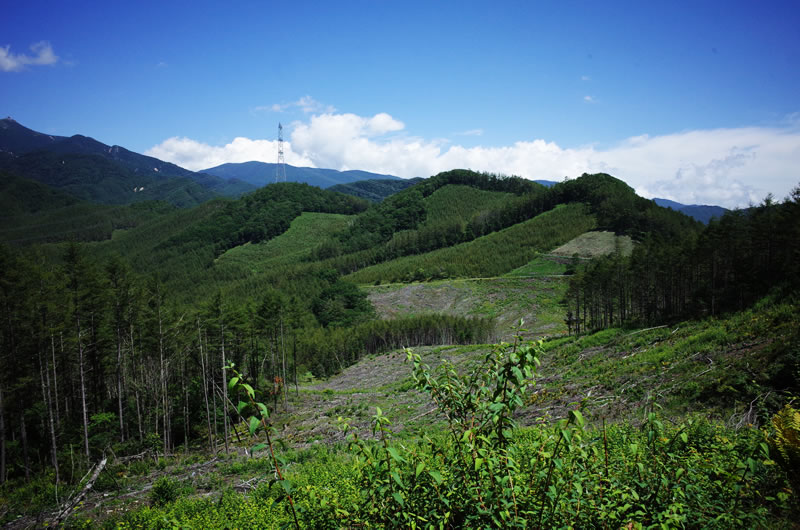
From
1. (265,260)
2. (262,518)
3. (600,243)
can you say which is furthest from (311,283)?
(262,518)

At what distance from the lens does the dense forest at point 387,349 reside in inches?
110

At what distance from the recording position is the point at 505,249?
107938mm

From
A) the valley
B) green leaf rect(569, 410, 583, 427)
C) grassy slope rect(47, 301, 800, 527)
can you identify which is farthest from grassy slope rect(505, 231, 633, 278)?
green leaf rect(569, 410, 583, 427)

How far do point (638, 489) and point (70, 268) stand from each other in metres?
27.7

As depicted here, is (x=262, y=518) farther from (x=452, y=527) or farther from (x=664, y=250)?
(x=664, y=250)

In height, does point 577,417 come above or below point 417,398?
above

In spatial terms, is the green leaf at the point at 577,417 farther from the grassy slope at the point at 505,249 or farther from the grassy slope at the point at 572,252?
the grassy slope at the point at 505,249

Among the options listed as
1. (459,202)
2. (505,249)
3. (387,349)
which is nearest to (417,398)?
(387,349)

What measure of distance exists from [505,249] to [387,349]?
57114 millimetres

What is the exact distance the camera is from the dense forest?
9.18ft

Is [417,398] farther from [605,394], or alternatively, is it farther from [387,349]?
[387,349]

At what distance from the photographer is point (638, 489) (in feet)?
11.9

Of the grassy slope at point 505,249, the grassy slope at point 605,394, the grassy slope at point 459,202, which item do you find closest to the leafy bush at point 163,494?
the grassy slope at point 605,394

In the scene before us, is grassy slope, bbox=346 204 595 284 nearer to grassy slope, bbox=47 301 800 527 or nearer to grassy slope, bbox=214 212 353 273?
grassy slope, bbox=214 212 353 273
